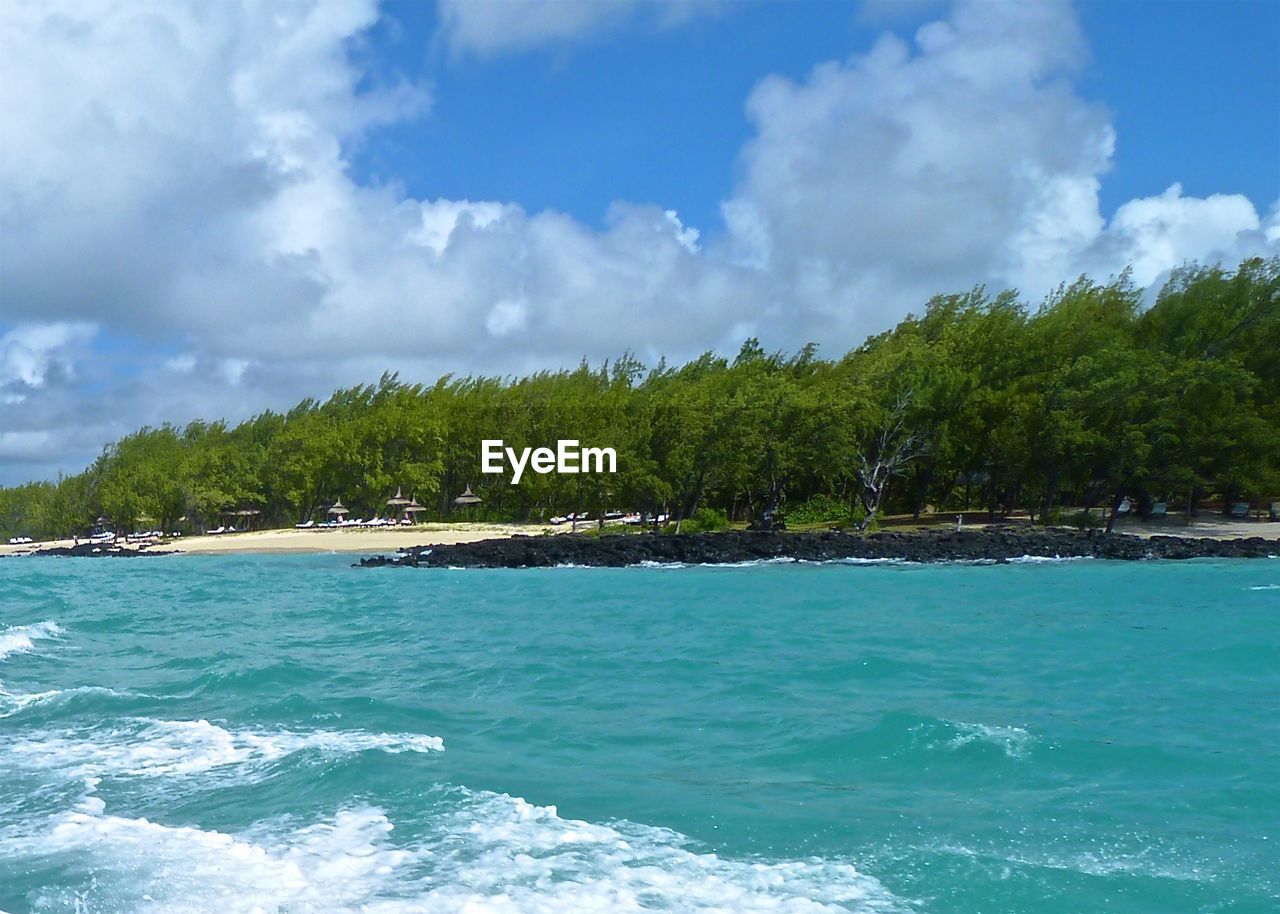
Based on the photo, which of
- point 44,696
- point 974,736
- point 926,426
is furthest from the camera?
point 926,426

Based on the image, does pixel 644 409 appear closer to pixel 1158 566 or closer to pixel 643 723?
pixel 1158 566

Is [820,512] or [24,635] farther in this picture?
[820,512]

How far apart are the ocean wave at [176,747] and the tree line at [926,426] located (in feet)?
150

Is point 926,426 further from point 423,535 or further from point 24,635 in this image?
point 24,635

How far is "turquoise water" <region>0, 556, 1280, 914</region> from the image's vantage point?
22.3ft

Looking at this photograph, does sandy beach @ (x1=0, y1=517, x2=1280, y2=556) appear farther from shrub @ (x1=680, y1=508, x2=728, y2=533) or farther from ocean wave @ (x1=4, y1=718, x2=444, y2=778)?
ocean wave @ (x1=4, y1=718, x2=444, y2=778)

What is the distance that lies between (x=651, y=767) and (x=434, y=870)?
3229 mm

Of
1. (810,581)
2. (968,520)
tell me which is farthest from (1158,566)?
(968,520)

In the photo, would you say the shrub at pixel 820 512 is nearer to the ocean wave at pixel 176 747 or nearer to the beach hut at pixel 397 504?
the beach hut at pixel 397 504

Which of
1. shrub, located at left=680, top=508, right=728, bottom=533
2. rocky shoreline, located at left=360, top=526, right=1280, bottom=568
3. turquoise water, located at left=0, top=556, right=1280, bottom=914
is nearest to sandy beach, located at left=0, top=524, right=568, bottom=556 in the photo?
shrub, located at left=680, top=508, right=728, bottom=533

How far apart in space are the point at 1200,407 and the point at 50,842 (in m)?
54.4

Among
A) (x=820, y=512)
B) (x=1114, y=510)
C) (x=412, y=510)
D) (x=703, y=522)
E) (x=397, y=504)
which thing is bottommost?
(x=703, y=522)

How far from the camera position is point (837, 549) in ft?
150

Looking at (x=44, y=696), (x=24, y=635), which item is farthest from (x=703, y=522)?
(x=44, y=696)
